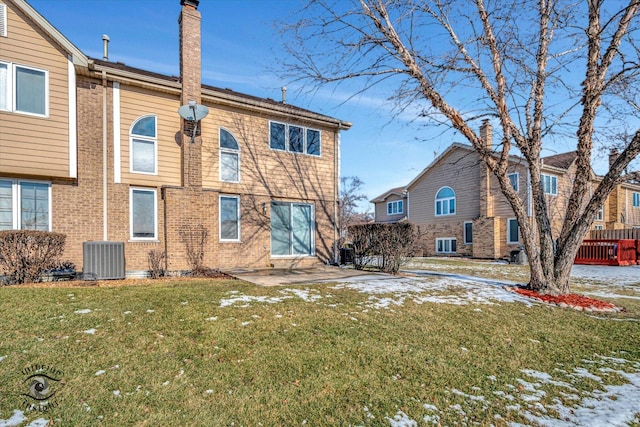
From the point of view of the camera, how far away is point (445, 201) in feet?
79.4

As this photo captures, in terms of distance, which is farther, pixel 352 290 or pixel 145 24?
pixel 145 24

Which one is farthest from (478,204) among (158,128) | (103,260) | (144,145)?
(103,260)

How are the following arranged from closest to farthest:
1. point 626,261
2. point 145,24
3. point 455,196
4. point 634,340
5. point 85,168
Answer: point 634,340 < point 85,168 < point 145,24 < point 626,261 < point 455,196

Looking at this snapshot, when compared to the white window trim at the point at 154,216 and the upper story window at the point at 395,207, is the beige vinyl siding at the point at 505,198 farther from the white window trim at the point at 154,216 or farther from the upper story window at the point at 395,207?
the white window trim at the point at 154,216

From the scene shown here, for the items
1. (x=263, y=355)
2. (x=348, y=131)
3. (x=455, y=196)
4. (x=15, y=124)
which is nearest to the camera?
(x=263, y=355)

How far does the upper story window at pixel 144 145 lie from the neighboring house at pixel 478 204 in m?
15.5

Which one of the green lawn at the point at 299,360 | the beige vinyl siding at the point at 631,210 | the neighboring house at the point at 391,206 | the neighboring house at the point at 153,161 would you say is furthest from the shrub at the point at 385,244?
the beige vinyl siding at the point at 631,210

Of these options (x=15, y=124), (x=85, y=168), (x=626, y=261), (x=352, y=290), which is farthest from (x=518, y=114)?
(x=626, y=261)

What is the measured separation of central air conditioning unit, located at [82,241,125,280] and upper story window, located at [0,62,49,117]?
11.6ft

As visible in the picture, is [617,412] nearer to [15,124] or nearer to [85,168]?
[85,168]

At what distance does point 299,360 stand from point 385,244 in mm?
7132

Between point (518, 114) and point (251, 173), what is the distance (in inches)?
305

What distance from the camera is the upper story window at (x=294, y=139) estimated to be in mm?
11898

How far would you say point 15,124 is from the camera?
26.0 feet
